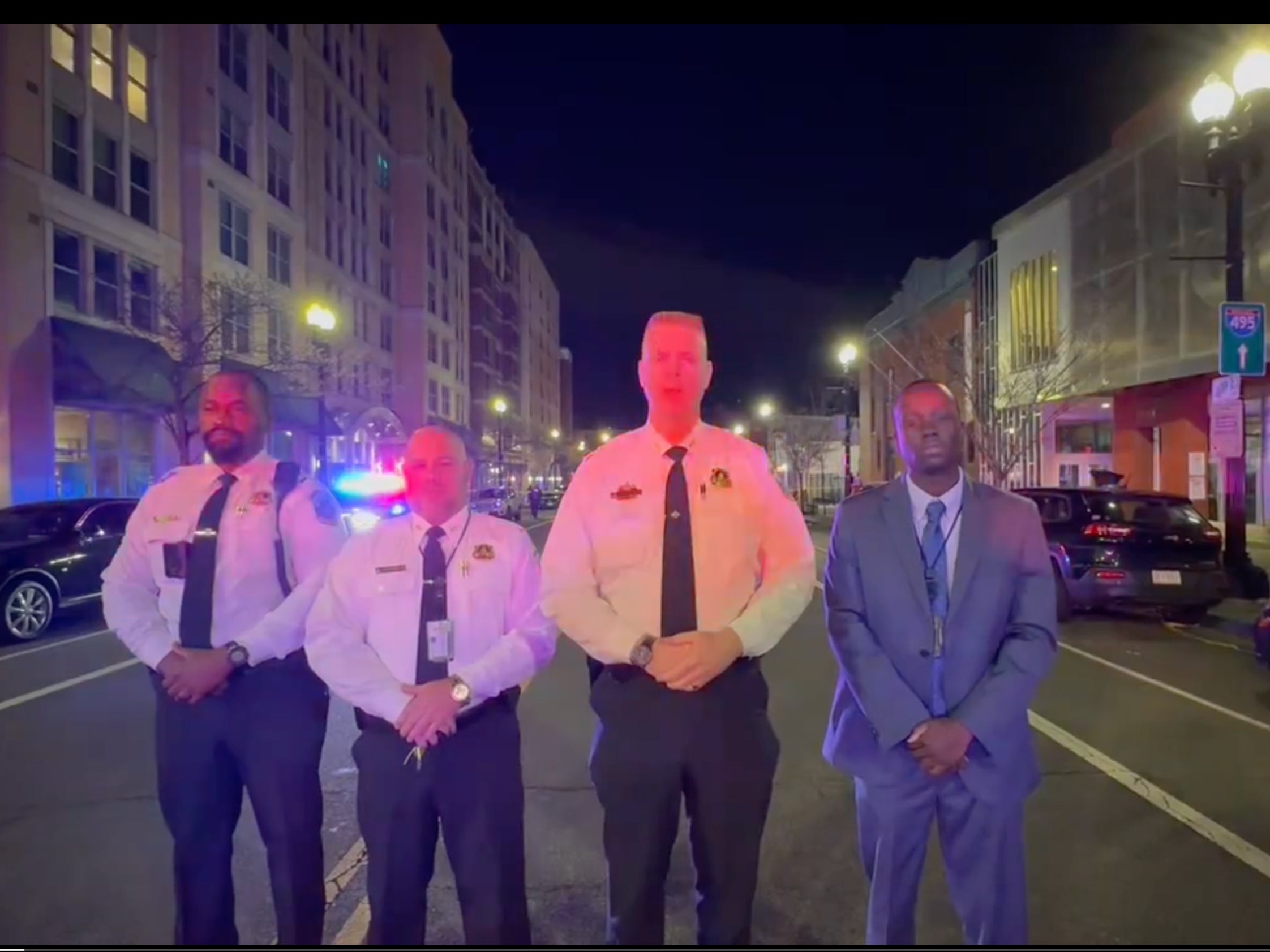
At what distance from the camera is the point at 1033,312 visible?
107 ft

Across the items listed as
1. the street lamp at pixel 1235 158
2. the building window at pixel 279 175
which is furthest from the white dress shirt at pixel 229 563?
the building window at pixel 279 175

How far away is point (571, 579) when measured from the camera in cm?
303

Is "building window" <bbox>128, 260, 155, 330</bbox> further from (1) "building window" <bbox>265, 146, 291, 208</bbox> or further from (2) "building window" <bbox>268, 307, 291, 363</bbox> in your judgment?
(1) "building window" <bbox>265, 146, 291, 208</bbox>

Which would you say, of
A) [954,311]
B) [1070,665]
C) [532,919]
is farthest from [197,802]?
[954,311]

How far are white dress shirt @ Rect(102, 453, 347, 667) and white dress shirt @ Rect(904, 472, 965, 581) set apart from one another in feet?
7.08

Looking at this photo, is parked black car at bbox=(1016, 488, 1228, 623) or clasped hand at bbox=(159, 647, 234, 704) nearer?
clasped hand at bbox=(159, 647, 234, 704)

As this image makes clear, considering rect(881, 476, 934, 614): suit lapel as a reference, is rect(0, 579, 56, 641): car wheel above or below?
below

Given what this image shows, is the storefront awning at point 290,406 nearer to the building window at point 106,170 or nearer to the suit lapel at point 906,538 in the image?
the building window at point 106,170

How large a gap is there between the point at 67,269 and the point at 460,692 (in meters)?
24.2

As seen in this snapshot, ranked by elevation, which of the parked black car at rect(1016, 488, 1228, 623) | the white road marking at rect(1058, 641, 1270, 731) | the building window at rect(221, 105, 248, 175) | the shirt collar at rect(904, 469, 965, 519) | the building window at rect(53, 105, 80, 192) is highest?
the building window at rect(221, 105, 248, 175)

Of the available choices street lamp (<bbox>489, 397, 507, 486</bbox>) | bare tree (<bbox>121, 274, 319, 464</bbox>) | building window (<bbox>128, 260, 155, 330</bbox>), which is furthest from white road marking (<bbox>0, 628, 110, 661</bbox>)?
street lamp (<bbox>489, 397, 507, 486</bbox>)

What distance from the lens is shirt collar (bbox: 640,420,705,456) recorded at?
3.17 m

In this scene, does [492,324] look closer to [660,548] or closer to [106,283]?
[106,283]

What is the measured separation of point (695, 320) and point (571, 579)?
3.21 ft
